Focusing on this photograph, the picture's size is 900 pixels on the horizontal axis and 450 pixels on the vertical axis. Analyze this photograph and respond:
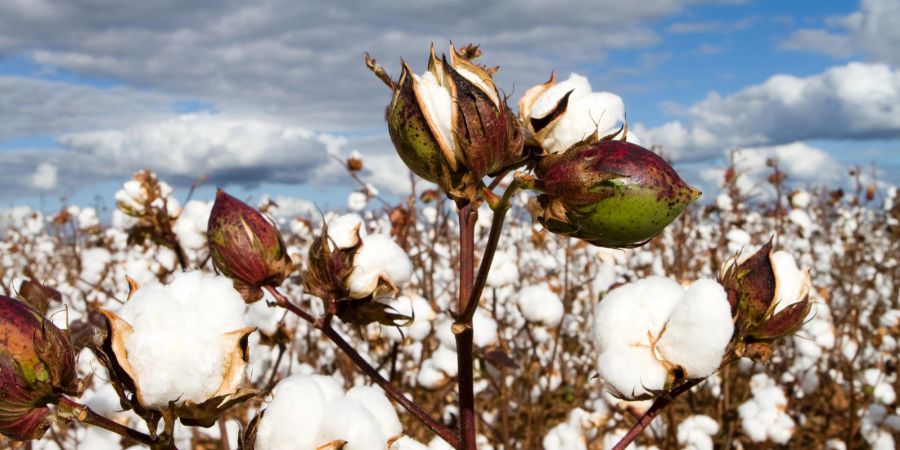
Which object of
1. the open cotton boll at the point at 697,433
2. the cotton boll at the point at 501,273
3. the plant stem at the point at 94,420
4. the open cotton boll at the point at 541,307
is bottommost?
the plant stem at the point at 94,420

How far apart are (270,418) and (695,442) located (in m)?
3.01

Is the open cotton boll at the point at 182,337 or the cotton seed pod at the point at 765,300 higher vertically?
the cotton seed pod at the point at 765,300

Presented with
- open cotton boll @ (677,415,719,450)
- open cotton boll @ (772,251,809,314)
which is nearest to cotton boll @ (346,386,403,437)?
open cotton boll @ (772,251,809,314)

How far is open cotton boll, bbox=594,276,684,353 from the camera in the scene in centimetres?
115

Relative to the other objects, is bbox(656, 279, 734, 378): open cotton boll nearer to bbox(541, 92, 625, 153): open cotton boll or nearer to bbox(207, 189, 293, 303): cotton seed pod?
bbox(541, 92, 625, 153): open cotton boll

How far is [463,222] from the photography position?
1.16 meters

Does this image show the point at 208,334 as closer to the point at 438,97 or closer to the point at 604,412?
the point at 438,97

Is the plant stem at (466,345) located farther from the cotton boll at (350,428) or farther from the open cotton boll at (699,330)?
the open cotton boll at (699,330)

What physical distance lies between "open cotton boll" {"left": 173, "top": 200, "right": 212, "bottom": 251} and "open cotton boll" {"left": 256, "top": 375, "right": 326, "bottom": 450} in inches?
61.2

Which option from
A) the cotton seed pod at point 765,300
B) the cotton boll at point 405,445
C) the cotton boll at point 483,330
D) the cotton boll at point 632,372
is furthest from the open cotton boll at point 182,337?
A: the cotton boll at point 483,330

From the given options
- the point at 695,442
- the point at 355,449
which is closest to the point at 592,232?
the point at 355,449

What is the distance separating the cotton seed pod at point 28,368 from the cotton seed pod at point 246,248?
0.40 m

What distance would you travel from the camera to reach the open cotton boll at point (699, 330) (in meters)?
1.11

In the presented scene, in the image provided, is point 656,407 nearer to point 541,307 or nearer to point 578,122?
point 578,122
